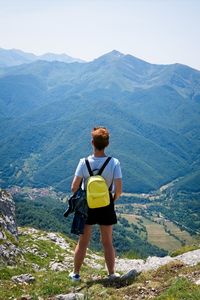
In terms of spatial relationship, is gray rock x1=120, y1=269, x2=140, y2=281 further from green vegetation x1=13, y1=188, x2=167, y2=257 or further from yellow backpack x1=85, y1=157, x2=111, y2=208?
green vegetation x1=13, y1=188, x2=167, y2=257

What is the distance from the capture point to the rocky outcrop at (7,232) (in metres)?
18.1

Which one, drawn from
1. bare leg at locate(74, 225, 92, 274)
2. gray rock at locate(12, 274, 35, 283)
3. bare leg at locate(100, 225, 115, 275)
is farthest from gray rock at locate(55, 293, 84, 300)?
gray rock at locate(12, 274, 35, 283)

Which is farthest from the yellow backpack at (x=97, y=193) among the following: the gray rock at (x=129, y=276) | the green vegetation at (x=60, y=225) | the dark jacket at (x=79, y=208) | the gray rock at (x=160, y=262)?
the green vegetation at (x=60, y=225)

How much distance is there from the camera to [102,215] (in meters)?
11.1

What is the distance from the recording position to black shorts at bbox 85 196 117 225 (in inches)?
432

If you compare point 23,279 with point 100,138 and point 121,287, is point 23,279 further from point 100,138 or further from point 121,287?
point 100,138

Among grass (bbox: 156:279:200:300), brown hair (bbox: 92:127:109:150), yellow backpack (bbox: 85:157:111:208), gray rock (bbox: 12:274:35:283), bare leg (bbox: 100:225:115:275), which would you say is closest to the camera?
grass (bbox: 156:279:200:300)

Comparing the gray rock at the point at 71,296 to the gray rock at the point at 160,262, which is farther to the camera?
the gray rock at the point at 160,262

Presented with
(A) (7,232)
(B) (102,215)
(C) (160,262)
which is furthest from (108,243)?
(A) (7,232)

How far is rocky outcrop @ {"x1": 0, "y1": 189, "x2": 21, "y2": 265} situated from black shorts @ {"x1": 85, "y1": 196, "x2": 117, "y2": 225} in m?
7.08

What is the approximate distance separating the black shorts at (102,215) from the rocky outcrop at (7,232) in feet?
23.2

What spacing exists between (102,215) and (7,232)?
12.6m

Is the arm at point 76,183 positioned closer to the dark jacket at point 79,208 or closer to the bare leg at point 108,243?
the dark jacket at point 79,208

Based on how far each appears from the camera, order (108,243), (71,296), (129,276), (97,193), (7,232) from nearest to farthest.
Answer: (71,296) < (97,193) < (108,243) < (129,276) < (7,232)
